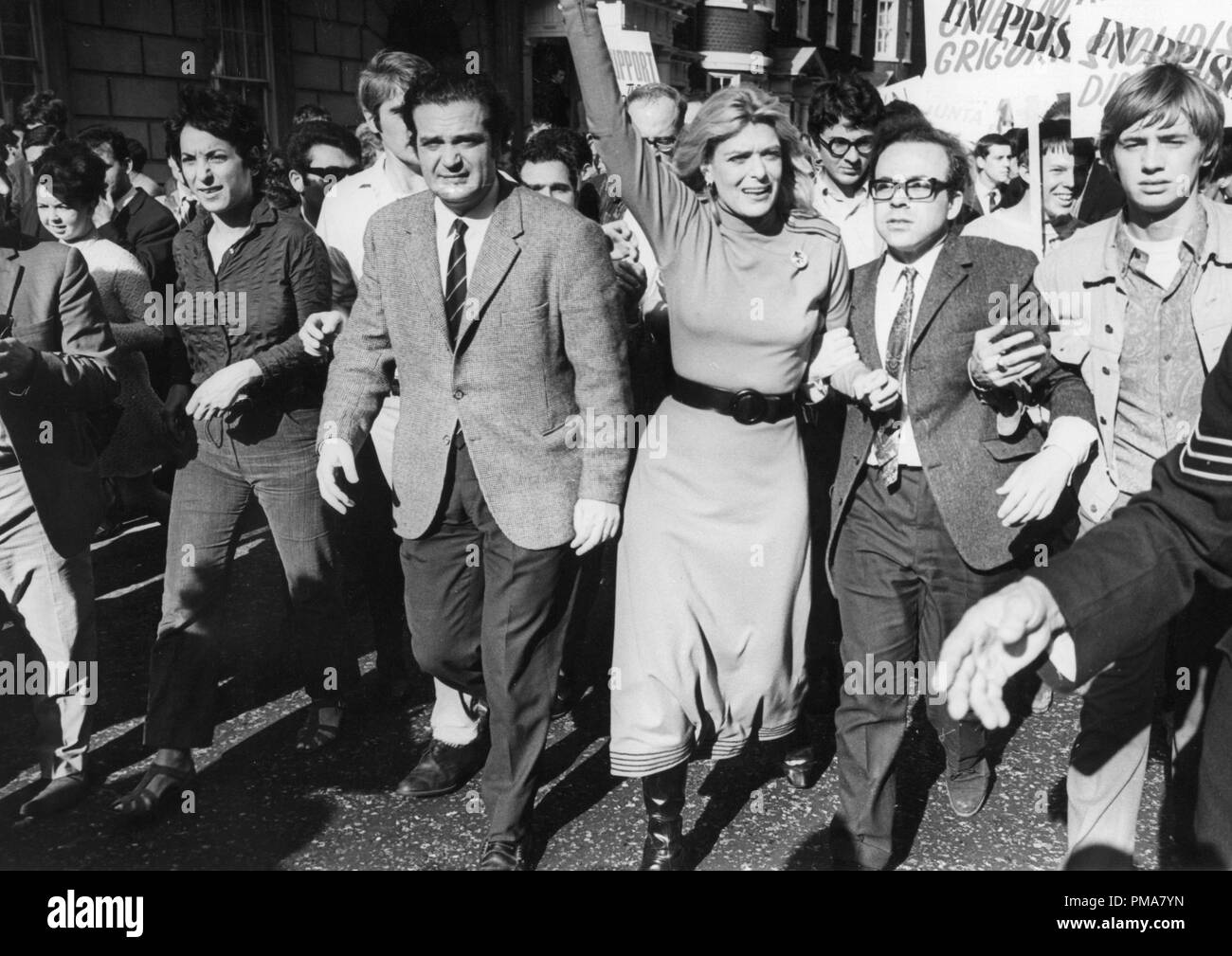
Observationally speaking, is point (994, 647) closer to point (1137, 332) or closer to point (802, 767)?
point (1137, 332)

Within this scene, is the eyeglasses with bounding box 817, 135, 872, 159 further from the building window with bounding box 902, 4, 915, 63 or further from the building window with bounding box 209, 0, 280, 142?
the building window with bounding box 902, 4, 915, 63

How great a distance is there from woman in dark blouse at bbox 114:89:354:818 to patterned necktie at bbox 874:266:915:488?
1.85m

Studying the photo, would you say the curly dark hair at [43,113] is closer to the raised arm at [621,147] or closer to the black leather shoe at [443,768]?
the black leather shoe at [443,768]

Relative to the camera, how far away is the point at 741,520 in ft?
11.3

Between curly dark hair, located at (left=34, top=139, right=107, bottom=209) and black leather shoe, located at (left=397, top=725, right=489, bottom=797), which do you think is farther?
curly dark hair, located at (left=34, top=139, right=107, bottom=209)

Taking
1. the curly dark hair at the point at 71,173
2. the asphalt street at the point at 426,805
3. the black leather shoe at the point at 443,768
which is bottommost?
the asphalt street at the point at 426,805

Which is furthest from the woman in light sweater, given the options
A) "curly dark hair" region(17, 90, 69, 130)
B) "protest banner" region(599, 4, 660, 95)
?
"curly dark hair" region(17, 90, 69, 130)

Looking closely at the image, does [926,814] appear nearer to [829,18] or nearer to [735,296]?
[735,296]

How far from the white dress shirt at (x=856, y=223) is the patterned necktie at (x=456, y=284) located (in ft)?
4.69

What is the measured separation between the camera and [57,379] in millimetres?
3488

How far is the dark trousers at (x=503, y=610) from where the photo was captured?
3.47 metres

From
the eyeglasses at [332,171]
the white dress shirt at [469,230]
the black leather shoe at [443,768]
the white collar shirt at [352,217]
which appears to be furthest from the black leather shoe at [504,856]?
the eyeglasses at [332,171]

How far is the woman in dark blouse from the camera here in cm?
385
